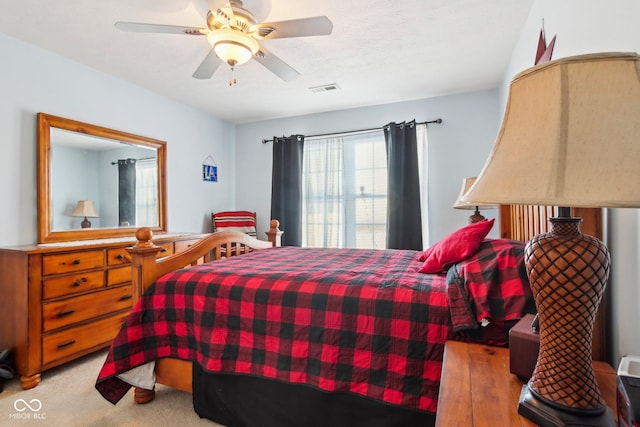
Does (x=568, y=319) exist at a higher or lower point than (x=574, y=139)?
lower

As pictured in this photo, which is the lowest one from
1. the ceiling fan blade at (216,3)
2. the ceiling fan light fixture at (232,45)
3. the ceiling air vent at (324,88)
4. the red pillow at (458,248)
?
the red pillow at (458,248)

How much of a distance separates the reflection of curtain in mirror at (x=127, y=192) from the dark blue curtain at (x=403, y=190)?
2.69 meters

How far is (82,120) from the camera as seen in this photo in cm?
282

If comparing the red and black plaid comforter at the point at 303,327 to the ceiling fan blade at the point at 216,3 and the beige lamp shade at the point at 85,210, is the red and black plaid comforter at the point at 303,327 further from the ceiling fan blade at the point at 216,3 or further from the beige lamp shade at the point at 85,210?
the beige lamp shade at the point at 85,210

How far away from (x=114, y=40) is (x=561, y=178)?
9.72 feet

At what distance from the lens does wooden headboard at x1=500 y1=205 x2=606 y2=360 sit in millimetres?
990

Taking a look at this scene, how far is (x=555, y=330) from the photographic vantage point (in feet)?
2.14

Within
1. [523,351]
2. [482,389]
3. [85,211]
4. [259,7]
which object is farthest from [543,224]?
[85,211]

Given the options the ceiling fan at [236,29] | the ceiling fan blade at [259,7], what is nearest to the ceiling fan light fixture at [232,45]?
the ceiling fan at [236,29]

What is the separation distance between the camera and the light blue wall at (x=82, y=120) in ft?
7.78

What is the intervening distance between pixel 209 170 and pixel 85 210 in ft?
5.35

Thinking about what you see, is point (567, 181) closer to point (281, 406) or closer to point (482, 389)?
point (482, 389)

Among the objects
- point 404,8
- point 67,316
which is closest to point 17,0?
point 67,316

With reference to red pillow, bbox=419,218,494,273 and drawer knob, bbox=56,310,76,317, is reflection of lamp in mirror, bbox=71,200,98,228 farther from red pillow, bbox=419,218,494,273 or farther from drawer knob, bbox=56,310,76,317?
red pillow, bbox=419,218,494,273
